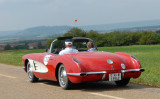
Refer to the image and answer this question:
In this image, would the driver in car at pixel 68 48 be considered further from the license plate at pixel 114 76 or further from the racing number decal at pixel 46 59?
the license plate at pixel 114 76

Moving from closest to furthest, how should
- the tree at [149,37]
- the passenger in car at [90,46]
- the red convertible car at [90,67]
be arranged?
A: the red convertible car at [90,67], the passenger in car at [90,46], the tree at [149,37]

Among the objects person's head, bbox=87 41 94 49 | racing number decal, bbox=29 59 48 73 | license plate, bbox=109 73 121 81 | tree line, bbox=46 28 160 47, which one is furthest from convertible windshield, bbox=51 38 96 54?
tree line, bbox=46 28 160 47

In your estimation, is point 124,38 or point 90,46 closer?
point 90,46

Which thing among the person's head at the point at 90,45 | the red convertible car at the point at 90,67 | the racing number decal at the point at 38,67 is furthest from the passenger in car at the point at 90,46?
the racing number decal at the point at 38,67

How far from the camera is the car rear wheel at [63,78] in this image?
853 centimetres

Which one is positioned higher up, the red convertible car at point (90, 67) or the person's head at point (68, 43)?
the person's head at point (68, 43)

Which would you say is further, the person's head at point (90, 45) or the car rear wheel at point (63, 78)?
the person's head at point (90, 45)

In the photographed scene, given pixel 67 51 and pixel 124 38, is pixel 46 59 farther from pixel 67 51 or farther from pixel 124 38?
pixel 124 38

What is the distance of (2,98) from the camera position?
7.77 meters

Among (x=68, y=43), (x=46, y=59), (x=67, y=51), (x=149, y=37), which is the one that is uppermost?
(x=68, y=43)

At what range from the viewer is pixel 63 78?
8703 mm

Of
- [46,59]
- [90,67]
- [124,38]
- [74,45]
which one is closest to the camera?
[90,67]

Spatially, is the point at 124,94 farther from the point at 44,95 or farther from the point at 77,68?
the point at 44,95

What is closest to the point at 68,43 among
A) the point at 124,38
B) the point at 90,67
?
the point at 90,67
